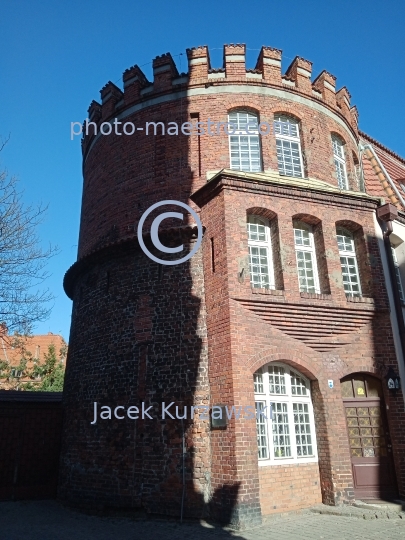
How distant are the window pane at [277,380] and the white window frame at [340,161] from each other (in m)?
6.51

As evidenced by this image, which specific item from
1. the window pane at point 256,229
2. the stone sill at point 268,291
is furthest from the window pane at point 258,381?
the window pane at point 256,229

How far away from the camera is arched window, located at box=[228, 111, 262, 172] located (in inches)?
468

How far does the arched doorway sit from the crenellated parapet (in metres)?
8.61

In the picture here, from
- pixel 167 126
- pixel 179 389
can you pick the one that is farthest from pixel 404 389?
pixel 167 126

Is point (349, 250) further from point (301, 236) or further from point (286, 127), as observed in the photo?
point (286, 127)

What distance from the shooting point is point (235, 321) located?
8953mm

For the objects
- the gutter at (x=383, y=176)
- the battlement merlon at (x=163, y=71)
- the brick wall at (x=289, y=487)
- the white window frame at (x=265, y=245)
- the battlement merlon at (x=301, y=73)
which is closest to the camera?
the brick wall at (x=289, y=487)

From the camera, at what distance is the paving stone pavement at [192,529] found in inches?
281

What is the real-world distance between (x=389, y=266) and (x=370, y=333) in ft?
6.42

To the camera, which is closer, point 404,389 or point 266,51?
point 404,389

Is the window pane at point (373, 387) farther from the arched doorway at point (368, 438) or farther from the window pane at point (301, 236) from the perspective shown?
the window pane at point (301, 236)

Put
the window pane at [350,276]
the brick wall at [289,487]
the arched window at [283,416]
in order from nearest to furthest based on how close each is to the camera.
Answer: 1. the brick wall at [289,487]
2. the arched window at [283,416]
3. the window pane at [350,276]

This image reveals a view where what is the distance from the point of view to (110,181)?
12820 millimetres

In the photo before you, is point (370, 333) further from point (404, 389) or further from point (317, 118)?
point (317, 118)
